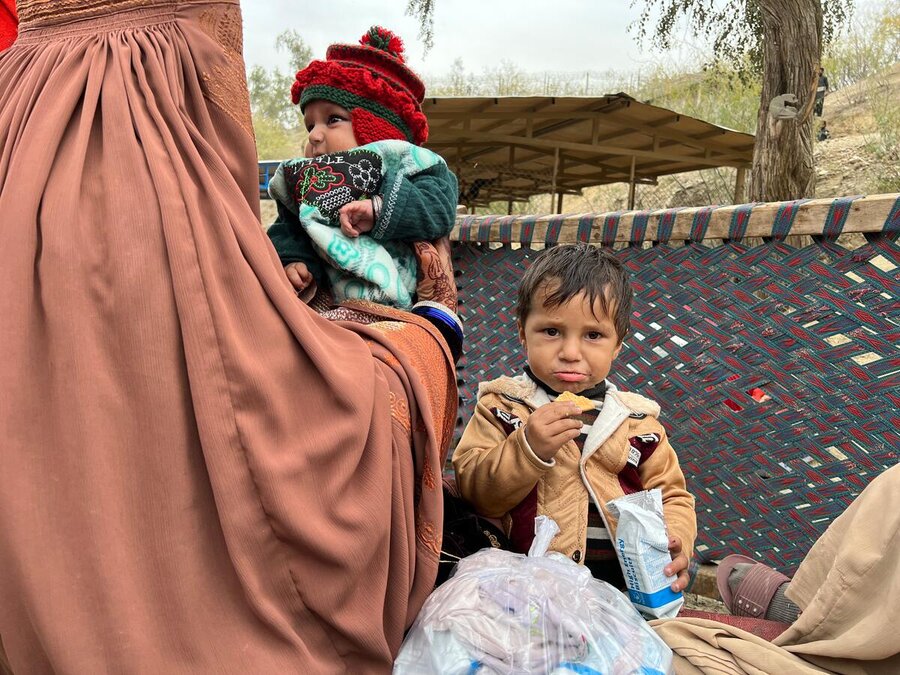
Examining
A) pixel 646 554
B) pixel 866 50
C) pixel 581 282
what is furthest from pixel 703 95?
pixel 646 554

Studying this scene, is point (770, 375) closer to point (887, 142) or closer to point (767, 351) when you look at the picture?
point (767, 351)

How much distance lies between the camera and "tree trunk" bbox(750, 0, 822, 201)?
4809mm

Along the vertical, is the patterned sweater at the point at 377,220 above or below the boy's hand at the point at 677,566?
→ above

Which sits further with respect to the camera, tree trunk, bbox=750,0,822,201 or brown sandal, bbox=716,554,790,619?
tree trunk, bbox=750,0,822,201

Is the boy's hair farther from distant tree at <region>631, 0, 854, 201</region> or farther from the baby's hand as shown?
distant tree at <region>631, 0, 854, 201</region>

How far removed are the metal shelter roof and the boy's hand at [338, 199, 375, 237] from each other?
23.6 ft

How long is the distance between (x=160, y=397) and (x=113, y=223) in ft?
0.88

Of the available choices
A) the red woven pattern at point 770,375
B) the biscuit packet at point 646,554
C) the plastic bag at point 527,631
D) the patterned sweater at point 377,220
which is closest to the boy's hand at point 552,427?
the biscuit packet at point 646,554

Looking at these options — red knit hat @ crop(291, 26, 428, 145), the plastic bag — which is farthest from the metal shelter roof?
the plastic bag

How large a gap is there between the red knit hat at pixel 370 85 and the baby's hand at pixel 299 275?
17.4 inches

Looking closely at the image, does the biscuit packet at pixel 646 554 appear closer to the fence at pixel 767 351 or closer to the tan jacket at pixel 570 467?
the tan jacket at pixel 570 467

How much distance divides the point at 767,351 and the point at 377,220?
4.17 feet

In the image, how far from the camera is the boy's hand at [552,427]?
1.50 meters

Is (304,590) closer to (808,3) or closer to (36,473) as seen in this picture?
(36,473)
